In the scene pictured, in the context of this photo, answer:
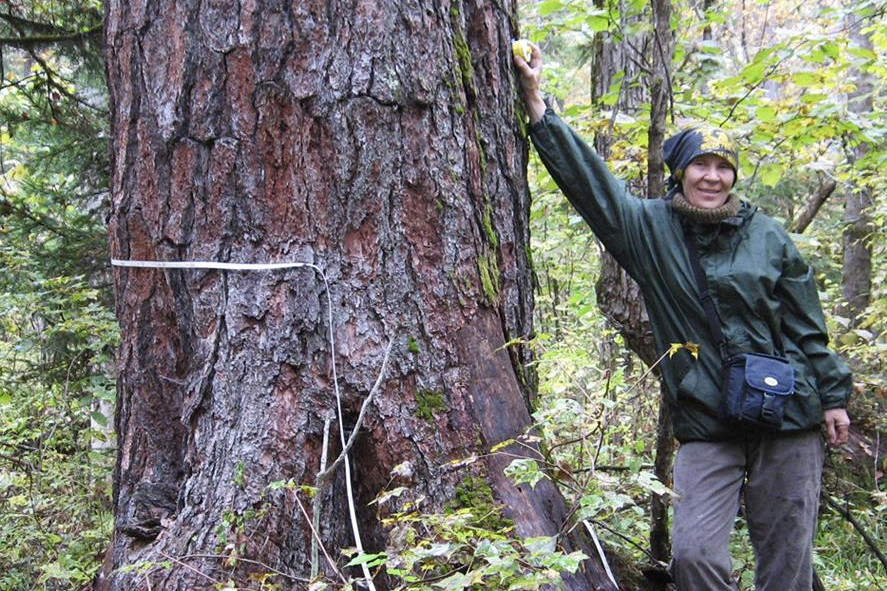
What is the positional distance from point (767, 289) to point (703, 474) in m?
0.91

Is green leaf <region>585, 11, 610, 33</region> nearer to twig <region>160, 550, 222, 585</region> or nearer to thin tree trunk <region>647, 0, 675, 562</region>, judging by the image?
thin tree trunk <region>647, 0, 675, 562</region>

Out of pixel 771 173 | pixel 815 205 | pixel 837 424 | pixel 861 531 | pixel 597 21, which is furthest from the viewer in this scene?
pixel 815 205

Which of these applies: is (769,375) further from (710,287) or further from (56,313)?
(56,313)

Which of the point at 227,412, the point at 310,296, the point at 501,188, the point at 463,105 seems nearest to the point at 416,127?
the point at 463,105

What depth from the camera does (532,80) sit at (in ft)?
10.1

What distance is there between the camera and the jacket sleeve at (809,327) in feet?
10.8

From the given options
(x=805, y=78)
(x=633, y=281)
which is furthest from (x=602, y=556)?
(x=633, y=281)

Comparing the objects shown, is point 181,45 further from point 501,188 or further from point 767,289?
point 767,289

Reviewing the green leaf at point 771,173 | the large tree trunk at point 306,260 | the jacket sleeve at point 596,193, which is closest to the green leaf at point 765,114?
the green leaf at point 771,173

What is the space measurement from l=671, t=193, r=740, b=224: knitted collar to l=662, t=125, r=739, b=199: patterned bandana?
0.46 ft

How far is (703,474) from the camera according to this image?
10.5 ft

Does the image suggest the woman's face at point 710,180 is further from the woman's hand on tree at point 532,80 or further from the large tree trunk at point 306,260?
the large tree trunk at point 306,260

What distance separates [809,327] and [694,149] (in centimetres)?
102

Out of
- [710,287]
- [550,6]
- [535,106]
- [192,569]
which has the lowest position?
[192,569]
